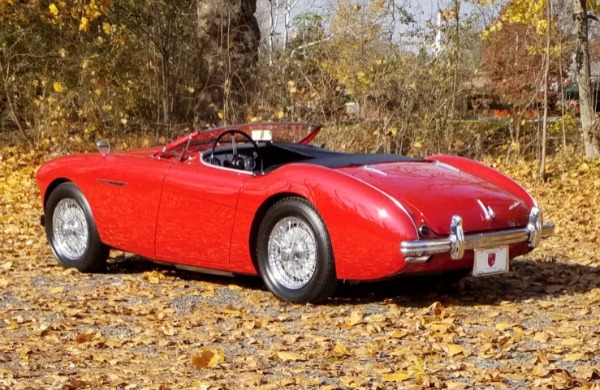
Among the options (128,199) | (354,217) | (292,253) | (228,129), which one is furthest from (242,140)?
(354,217)

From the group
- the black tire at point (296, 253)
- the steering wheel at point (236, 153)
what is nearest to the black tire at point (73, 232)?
the steering wheel at point (236, 153)

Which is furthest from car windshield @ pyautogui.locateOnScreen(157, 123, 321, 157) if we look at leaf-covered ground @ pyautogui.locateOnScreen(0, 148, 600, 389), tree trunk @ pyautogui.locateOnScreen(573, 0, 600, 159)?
tree trunk @ pyautogui.locateOnScreen(573, 0, 600, 159)

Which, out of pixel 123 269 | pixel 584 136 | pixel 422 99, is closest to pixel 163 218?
pixel 123 269

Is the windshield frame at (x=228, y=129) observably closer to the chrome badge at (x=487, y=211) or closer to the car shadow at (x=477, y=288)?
the car shadow at (x=477, y=288)

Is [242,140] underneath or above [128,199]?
above

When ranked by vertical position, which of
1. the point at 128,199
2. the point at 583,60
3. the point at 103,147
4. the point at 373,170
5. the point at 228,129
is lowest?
the point at 128,199

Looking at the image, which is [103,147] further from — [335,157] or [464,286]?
[464,286]

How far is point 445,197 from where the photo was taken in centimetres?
678

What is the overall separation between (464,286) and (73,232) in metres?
3.15

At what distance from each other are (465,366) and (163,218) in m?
3.16

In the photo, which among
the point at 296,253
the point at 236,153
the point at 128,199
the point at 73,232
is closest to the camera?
the point at 296,253

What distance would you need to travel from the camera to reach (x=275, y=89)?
15.9 meters

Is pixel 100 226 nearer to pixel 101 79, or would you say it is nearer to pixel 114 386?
pixel 114 386

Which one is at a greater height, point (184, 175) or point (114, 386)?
point (184, 175)
